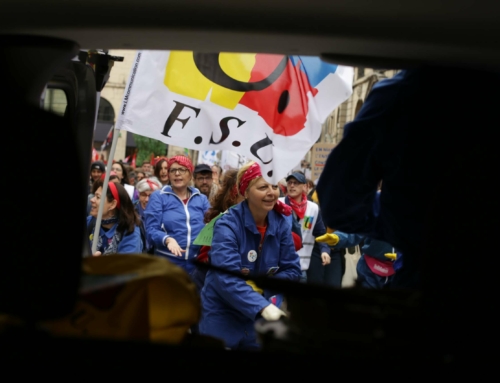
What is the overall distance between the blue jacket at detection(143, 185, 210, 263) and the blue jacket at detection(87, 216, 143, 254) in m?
0.78

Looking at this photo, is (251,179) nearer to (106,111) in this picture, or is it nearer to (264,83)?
(264,83)

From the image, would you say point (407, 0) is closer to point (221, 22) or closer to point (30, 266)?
point (221, 22)

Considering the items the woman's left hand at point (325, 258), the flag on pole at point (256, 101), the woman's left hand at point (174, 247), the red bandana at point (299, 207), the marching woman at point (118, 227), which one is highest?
the flag on pole at point (256, 101)

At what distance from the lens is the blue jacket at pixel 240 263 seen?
5023 mm

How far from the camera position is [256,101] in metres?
6.43

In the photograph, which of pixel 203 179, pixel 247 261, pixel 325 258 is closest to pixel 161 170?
pixel 203 179

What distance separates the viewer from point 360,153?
268 centimetres

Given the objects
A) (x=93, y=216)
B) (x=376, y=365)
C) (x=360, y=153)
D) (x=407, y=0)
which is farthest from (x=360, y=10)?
(x=93, y=216)

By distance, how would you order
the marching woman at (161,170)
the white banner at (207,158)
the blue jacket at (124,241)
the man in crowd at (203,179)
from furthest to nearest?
the white banner at (207,158), the marching woman at (161,170), the man in crowd at (203,179), the blue jacket at (124,241)

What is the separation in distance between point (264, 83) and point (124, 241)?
2.09 m

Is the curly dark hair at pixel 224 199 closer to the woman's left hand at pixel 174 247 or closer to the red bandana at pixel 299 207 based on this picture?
the woman's left hand at pixel 174 247

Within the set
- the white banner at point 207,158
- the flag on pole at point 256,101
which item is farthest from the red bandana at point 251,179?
the white banner at point 207,158

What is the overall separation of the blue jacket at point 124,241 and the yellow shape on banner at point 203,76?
4.85 ft

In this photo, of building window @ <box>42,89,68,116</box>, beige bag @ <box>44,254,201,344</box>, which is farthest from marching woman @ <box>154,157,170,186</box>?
beige bag @ <box>44,254,201,344</box>
